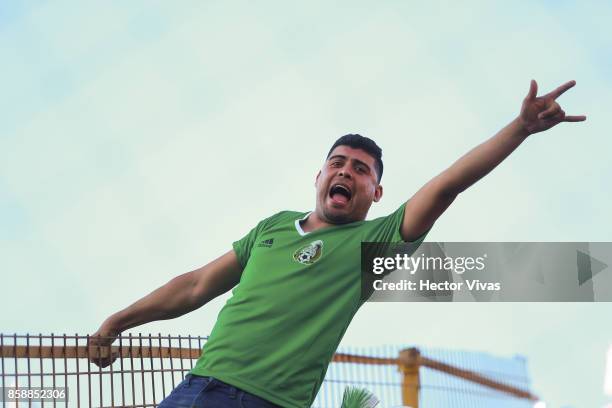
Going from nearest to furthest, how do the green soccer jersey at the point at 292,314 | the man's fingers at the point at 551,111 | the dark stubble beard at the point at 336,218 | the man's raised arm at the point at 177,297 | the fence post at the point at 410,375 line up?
the man's fingers at the point at 551,111
the green soccer jersey at the point at 292,314
the dark stubble beard at the point at 336,218
the man's raised arm at the point at 177,297
the fence post at the point at 410,375

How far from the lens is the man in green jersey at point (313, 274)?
2578 millimetres

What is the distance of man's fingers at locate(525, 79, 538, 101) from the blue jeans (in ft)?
4.46

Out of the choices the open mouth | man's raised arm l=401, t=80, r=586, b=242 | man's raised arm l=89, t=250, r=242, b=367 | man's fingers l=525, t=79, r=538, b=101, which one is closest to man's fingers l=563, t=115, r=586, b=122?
man's raised arm l=401, t=80, r=586, b=242

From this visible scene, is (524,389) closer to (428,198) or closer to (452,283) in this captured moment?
(452,283)

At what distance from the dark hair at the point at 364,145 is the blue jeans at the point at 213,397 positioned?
3.80ft

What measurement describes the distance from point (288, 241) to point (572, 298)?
6.52ft

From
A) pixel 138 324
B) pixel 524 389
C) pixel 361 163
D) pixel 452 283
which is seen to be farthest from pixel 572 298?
pixel 524 389

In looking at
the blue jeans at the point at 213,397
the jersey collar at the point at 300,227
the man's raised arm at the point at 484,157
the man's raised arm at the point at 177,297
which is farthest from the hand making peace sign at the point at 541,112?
the man's raised arm at the point at 177,297

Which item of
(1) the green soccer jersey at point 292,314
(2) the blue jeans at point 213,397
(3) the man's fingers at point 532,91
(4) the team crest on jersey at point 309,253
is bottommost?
(2) the blue jeans at point 213,397

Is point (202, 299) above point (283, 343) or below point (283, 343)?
above

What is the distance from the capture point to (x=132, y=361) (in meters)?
3.76

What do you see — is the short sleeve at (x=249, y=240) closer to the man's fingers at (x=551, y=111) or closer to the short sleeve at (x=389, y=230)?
the short sleeve at (x=389, y=230)

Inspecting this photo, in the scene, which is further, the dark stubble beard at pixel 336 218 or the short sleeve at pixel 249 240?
the short sleeve at pixel 249 240

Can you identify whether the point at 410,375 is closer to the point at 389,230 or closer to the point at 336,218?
the point at 336,218
